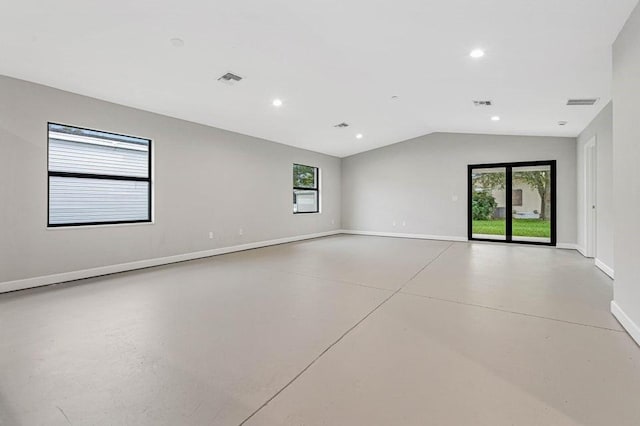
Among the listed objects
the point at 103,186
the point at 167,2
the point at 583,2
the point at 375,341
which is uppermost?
the point at 167,2

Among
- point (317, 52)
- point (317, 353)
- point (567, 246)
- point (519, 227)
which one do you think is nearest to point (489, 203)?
point (519, 227)

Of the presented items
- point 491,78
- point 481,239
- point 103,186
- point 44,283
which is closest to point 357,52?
point 491,78

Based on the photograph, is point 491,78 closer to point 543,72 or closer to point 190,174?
point 543,72

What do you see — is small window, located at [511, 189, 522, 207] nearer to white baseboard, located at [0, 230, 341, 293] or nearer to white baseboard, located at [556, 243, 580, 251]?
white baseboard, located at [556, 243, 580, 251]

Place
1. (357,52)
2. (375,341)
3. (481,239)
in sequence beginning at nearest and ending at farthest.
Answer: (375,341) < (357,52) < (481,239)

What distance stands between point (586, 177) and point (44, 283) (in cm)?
890

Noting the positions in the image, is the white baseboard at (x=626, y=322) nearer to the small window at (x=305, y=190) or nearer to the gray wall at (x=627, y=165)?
the gray wall at (x=627, y=165)

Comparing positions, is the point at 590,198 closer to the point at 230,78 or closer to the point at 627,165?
the point at 627,165

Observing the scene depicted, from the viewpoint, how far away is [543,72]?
3.57 meters

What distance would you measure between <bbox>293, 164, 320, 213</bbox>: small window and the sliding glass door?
4.29 metres

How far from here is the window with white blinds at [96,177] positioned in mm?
4027

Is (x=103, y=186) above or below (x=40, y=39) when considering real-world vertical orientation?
below

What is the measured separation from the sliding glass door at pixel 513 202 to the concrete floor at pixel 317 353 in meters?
3.55

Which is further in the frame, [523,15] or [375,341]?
[523,15]
